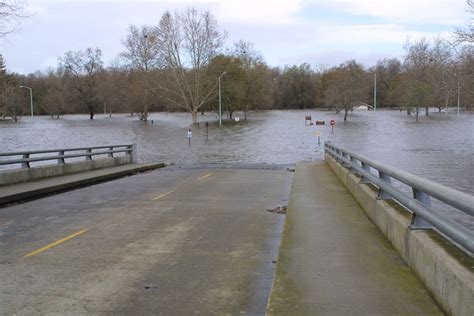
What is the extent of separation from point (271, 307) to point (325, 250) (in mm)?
2072

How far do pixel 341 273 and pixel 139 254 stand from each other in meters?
3.05

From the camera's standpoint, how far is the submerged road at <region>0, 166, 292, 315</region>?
16.3 ft

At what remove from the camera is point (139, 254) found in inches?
Result: 267

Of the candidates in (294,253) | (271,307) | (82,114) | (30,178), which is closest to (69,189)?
(30,178)

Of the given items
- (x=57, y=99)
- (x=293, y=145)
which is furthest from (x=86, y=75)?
(x=293, y=145)

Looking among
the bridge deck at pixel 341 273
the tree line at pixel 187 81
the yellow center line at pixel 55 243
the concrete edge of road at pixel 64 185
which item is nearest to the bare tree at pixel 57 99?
the tree line at pixel 187 81

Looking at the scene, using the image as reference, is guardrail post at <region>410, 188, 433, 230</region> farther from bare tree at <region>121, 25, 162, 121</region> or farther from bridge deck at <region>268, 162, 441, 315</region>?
bare tree at <region>121, 25, 162, 121</region>

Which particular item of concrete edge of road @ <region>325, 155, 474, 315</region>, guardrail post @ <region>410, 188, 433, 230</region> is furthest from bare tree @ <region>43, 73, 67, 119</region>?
guardrail post @ <region>410, 188, 433, 230</region>

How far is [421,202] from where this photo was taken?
16.8 ft

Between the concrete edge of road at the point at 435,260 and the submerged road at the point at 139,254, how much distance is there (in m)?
1.63

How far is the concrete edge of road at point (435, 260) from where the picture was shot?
351cm

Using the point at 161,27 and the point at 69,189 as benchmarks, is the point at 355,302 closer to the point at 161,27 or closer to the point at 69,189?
the point at 69,189

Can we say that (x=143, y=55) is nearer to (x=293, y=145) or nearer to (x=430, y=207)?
(x=293, y=145)

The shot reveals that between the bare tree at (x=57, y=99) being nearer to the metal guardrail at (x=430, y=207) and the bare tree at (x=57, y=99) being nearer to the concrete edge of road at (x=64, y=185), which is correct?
the concrete edge of road at (x=64, y=185)
